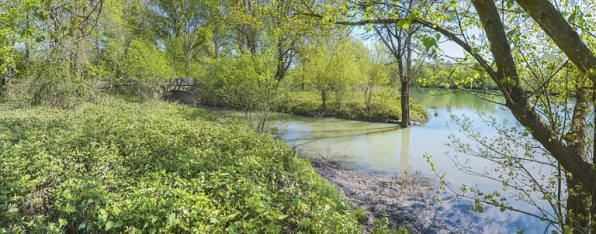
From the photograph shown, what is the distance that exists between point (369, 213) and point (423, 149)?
251 inches

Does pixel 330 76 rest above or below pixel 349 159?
above

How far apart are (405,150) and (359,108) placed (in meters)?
8.58

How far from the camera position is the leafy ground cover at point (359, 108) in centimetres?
1836

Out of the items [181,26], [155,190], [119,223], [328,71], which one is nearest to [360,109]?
[328,71]

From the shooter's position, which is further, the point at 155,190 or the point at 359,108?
the point at 359,108

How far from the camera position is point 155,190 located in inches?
109

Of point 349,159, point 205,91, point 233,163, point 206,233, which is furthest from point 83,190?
point 205,91

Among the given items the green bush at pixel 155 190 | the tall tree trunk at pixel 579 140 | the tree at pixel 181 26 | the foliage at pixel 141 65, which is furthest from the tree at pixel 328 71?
the tall tree trunk at pixel 579 140

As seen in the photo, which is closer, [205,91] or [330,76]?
[330,76]

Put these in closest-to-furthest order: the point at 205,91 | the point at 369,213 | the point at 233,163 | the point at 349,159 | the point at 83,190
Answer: the point at 83,190
the point at 233,163
the point at 369,213
the point at 349,159
the point at 205,91

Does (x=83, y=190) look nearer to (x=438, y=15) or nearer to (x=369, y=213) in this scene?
(x=438, y=15)

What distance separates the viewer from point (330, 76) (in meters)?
19.8

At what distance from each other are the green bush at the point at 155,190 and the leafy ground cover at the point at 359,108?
1293 centimetres

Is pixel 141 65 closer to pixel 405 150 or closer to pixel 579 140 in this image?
pixel 405 150
